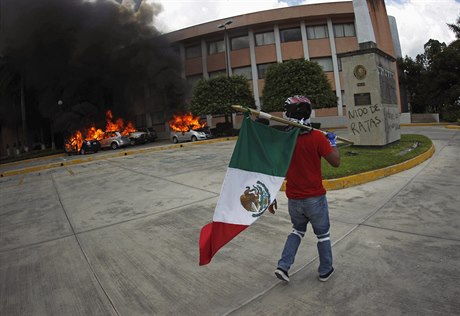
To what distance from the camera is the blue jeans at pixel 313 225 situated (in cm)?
249

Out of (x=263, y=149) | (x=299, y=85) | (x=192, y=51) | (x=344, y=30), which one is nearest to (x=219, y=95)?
(x=299, y=85)

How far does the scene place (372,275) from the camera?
2662 millimetres

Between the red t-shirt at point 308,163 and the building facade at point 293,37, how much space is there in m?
27.1

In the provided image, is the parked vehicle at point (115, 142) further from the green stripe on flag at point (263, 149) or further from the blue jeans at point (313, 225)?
the blue jeans at point (313, 225)

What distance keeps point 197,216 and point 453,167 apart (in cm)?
634

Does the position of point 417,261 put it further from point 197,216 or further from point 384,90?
point 384,90

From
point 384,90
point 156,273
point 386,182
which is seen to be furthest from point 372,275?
point 384,90

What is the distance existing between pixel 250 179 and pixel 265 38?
31.0 meters

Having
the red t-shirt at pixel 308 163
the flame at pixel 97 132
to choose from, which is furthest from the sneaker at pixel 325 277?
the flame at pixel 97 132

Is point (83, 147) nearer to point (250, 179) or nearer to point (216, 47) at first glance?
point (216, 47)

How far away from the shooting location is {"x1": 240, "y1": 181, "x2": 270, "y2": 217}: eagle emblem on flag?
2492 mm

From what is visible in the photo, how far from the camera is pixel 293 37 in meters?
29.9

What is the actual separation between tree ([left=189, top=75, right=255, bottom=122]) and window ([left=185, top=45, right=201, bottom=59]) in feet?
32.2

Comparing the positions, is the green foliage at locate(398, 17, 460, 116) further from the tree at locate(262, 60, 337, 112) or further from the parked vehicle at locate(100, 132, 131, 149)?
the parked vehicle at locate(100, 132, 131, 149)
